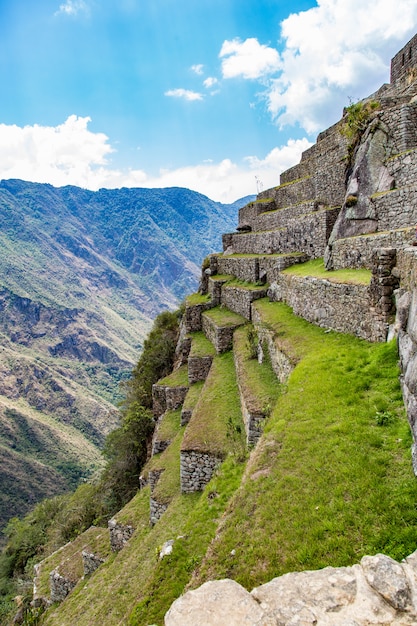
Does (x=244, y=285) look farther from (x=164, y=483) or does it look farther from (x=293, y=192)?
(x=164, y=483)

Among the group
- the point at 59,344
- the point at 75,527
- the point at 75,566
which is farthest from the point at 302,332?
the point at 59,344

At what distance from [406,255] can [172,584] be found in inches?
257

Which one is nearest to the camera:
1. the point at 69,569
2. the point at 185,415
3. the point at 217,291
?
the point at 69,569

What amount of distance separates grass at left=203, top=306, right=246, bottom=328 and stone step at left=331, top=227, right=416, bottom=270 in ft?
21.6

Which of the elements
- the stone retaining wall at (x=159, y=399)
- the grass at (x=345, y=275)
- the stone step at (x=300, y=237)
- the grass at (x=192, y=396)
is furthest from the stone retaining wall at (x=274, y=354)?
the stone retaining wall at (x=159, y=399)

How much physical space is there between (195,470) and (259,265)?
1183cm

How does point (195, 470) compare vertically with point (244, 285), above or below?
below

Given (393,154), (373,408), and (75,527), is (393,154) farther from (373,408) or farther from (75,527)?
(75,527)

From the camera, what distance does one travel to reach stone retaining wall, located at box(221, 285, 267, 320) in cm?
1825

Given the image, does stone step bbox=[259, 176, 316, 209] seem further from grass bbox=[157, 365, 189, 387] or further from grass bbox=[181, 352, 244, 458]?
grass bbox=[157, 365, 189, 387]

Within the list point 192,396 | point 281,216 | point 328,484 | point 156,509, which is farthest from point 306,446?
point 281,216

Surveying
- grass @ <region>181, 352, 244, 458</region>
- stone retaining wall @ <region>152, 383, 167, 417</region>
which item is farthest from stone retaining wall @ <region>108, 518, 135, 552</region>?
stone retaining wall @ <region>152, 383, 167, 417</region>

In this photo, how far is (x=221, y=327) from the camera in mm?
17625

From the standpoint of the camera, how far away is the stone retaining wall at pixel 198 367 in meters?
17.6
